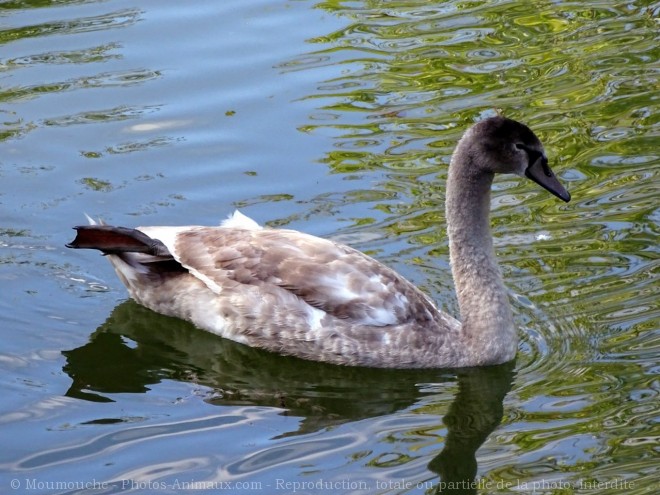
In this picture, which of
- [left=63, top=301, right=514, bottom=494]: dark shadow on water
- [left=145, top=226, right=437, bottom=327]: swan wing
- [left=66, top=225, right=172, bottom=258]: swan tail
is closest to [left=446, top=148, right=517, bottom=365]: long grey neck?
[left=63, top=301, right=514, bottom=494]: dark shadow on water

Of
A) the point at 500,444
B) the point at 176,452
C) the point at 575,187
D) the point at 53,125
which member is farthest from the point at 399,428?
the point at 53,125

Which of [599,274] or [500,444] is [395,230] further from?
[500,444]

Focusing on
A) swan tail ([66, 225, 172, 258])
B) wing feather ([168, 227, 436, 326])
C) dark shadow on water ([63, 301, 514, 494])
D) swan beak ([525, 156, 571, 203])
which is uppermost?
swan beak ([525, 156, 571, 203])

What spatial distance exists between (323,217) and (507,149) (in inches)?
90.1

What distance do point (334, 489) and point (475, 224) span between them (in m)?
2.52

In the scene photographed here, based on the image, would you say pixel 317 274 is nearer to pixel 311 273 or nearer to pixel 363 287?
pixel 311 273

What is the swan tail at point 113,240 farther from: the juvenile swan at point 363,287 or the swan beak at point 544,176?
the swan beak at point 544,176

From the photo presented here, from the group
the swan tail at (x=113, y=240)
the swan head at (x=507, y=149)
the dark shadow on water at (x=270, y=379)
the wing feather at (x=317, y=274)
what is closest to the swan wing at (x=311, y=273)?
the wing feather at (x=317, y=274)

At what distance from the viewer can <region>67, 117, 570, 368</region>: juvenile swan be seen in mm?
9812

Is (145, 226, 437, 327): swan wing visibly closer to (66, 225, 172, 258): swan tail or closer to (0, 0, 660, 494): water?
(66, 225, 172, 258): swan tail

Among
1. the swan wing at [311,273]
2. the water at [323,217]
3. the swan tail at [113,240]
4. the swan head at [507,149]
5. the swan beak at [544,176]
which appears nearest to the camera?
the water at [323,217]

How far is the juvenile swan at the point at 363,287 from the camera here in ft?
32.2

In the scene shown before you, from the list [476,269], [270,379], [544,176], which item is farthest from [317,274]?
[544,176]

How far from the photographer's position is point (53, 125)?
13.0 m
